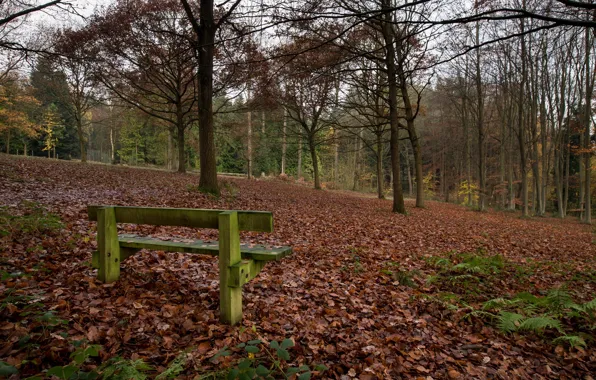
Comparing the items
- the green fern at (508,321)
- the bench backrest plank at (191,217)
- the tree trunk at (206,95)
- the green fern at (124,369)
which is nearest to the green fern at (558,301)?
the green fern at (508,321)

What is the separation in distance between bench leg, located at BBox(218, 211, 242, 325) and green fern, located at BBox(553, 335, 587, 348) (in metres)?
3.25

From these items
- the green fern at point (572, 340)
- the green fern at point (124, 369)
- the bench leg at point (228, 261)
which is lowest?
the green fern at point (572, 340)

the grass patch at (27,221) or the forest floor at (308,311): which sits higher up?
the grass patch at (27,221)

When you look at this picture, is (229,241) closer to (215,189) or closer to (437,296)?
(437,296)

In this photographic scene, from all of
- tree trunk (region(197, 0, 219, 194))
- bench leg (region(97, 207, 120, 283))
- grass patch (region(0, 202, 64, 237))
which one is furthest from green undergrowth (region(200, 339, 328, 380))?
tree trunk (region(197, 0, 219, 194))

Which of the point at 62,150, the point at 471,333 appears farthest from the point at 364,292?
the point at 62,150

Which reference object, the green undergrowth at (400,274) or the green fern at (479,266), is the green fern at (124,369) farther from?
the green fern at (479,266)

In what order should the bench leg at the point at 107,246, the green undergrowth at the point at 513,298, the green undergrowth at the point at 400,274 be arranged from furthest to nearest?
the green undergrowth at the point at 400,274 < the bench leg at the point at 107,246 < the green undergrowth at the point at 513,298

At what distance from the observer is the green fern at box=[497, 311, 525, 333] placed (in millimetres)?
3396

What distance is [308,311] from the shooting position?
3.59 m

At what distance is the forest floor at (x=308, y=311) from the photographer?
2.58m

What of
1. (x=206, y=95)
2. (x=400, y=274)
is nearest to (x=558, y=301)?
(x=400, y=274)

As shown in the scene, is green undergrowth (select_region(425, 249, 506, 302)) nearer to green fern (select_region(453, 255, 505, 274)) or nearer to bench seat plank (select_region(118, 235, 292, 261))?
green fern (select_region(453, 255, 505, 274))

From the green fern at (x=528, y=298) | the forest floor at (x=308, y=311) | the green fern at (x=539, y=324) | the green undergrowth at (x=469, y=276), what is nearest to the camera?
the forest floor at (x=308, y=311)
